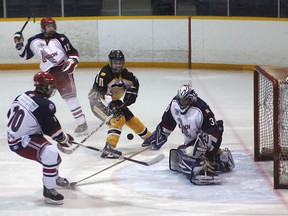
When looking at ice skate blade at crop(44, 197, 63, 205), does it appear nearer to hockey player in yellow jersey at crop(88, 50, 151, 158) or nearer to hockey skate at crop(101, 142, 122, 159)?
hockey skate at crop(101, 142, 122, 159)

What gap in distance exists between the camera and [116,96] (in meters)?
7.40

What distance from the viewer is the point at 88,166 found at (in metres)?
6.70

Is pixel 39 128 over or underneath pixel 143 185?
over

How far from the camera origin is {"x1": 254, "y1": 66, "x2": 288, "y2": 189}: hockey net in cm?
582

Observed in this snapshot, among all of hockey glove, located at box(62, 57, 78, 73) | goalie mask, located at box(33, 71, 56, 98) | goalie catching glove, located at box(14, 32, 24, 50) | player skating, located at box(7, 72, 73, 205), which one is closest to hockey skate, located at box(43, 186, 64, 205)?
player skating, located at box(7, 72, 73, 205)

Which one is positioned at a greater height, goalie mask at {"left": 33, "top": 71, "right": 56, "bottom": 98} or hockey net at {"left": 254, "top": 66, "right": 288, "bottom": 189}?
goalie mask at {"left": 33, "top": 71, "right": 56, "bottom": 98}

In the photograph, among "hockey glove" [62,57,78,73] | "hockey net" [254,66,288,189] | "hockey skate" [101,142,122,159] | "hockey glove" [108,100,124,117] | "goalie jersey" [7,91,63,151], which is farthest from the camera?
"hockey glove" [62,57,78,73]

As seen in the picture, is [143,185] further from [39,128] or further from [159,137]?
[39,128]

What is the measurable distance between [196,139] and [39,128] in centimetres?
124

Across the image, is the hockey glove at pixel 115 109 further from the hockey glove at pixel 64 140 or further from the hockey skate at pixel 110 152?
the hockey glove at pixel 64 140

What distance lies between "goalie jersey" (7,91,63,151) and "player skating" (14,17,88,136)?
2547mm

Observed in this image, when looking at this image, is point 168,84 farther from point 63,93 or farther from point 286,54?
point 63,93

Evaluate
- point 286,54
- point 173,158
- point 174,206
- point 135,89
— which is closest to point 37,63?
point 286,54

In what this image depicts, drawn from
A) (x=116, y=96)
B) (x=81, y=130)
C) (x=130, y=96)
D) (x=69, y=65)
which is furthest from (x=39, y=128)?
(x=81, y=130)
